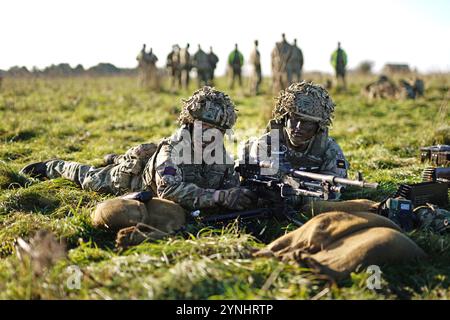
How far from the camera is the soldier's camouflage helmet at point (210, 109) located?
5480 millimetres

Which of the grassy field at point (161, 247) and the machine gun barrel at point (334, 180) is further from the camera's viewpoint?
the machine gun barrel at point (334, 180)

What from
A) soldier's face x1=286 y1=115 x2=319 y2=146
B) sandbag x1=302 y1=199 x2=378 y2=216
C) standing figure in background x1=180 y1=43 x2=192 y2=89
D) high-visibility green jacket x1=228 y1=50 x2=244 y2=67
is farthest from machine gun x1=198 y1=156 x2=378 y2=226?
high-visibility green jacket x1=228 y1=50 x2=244 y2=67

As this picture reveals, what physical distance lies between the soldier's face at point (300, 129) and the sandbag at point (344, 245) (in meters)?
1.73

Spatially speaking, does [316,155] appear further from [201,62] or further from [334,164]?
[201,62]

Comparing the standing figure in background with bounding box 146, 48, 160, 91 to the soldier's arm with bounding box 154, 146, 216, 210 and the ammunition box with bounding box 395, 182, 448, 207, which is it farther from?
the ammunition box with bounding box 395, 182, 448, 207

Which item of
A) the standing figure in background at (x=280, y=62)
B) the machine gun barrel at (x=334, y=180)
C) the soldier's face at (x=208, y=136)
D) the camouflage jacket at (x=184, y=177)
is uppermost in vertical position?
the standing figure in background at (x=280, y=62)

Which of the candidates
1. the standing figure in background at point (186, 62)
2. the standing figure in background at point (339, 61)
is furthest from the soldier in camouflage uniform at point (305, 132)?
the standing figure in background at point (186, 62)

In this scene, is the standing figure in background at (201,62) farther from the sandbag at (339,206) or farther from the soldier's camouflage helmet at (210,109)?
the sandbag at (339,206)

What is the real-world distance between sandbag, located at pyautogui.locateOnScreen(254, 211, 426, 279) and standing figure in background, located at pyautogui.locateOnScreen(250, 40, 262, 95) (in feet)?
70.1

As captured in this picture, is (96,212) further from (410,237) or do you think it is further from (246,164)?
(410,237)

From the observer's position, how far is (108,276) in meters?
3.68

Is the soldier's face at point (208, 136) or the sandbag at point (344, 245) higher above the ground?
the soldier's face at point (208, 136)

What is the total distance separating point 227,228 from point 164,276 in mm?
1420

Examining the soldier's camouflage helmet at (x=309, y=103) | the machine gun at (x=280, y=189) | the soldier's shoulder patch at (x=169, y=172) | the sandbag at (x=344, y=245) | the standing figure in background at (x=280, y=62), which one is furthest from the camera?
the standing figure in background at (x=280, y=62)
